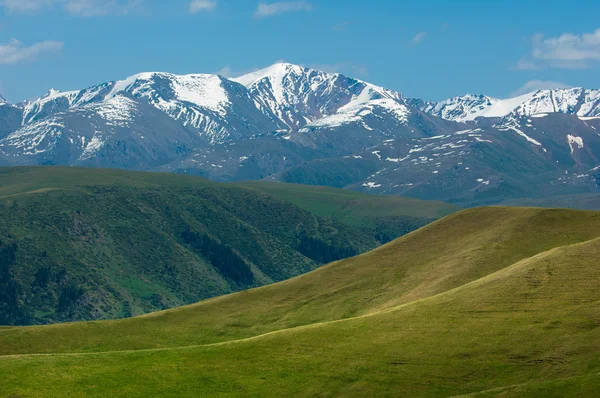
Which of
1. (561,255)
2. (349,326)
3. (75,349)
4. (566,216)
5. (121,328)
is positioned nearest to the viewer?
(349,326)

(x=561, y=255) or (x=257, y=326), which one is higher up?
(x=561, y=255)

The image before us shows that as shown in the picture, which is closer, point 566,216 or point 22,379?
point 22,379

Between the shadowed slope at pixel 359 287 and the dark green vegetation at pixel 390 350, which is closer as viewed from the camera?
the dark green vegetation at pixel 390 350

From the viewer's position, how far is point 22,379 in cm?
9094

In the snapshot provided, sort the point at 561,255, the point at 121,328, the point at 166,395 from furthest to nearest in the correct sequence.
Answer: the point at 121,328
the point at 561,255
the point at 166,395

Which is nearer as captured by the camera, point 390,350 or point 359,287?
point 390,350

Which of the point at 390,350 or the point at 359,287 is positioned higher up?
the point at 390,350

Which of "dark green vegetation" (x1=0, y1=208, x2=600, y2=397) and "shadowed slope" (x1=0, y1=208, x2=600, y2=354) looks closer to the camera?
"dark green vegetation" (x1=0, y1=208, x2=600, y2=397)

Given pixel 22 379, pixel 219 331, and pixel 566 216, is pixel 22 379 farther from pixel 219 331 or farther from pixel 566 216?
pixel 566 216

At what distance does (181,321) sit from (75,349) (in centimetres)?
2423

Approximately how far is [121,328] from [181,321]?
12042 millimetres

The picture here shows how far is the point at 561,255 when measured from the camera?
12462cm

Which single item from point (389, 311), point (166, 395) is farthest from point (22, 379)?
→ point (389, 311)

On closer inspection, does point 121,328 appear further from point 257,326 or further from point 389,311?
point 389,311
